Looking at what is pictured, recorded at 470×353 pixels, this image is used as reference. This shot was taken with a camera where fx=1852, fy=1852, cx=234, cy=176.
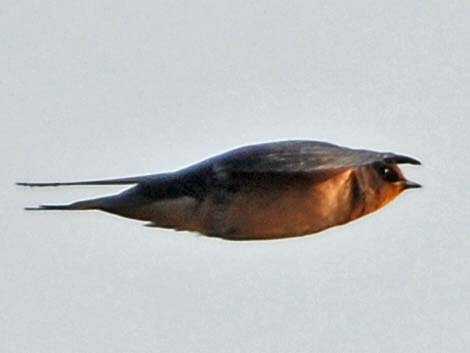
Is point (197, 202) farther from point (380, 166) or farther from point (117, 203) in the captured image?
point (380, 166)

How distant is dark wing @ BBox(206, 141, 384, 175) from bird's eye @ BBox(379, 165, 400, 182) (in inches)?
8.1

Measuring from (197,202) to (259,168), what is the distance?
25 centimetres

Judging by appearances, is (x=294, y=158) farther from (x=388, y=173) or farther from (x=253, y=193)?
(x=388, y=173)

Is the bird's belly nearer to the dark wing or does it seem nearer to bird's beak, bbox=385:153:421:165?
the dark wing

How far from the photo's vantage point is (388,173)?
5785 millimetres

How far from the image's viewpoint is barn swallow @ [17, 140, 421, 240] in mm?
5469

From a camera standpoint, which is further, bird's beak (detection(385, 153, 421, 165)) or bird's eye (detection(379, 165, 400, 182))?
bird's eye (detection(379, 165, 400, 182))

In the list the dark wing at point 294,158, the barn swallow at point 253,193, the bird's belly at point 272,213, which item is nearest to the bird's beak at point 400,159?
the barn swallow at point 253,193

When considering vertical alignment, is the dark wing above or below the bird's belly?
above

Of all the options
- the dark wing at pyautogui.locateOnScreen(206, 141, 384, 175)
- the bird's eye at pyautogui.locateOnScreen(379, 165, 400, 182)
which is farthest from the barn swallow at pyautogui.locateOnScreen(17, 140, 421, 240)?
the bird's eye at pyautogui.locateOnScreen(379, 165, 400, 182)

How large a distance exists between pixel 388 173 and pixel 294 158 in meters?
0.46

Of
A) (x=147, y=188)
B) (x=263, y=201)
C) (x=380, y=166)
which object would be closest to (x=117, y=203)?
(x=147, y=188)

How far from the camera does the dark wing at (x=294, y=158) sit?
543 cm

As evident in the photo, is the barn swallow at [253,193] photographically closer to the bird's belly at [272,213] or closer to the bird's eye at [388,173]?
the bird's belly at [272,213]
